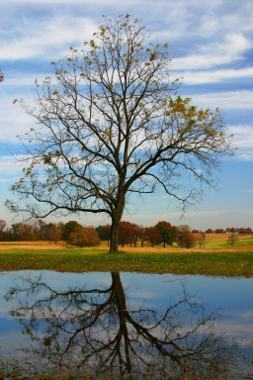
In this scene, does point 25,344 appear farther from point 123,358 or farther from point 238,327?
point 238,327

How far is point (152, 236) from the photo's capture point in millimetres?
69312

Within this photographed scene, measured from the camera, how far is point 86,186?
2445 cm

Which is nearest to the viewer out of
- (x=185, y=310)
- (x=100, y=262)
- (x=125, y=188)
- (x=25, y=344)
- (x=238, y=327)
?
(x=25, y=344)

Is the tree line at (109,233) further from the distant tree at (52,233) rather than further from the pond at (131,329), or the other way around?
the pond at (131,329)

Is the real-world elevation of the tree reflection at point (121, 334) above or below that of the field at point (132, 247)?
above

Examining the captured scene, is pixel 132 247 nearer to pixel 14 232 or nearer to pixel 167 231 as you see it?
pixel 167 231

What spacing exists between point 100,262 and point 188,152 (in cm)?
1084

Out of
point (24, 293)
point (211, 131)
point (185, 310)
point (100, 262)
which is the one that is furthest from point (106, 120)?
point (185, 310)

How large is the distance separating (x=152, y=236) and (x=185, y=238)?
494 inches

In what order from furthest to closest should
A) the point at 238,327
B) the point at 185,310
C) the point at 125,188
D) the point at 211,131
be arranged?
the point at 125,188
the point at 211,131
the point at 185,310
the point at 238,327

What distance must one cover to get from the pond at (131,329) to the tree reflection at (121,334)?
2 centimetres

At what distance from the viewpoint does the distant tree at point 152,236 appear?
6838 cm

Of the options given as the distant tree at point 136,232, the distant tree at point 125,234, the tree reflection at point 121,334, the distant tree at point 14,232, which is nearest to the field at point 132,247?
the distant tree at point 125,234

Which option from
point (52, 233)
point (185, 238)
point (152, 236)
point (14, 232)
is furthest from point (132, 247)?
point (14, 232)
